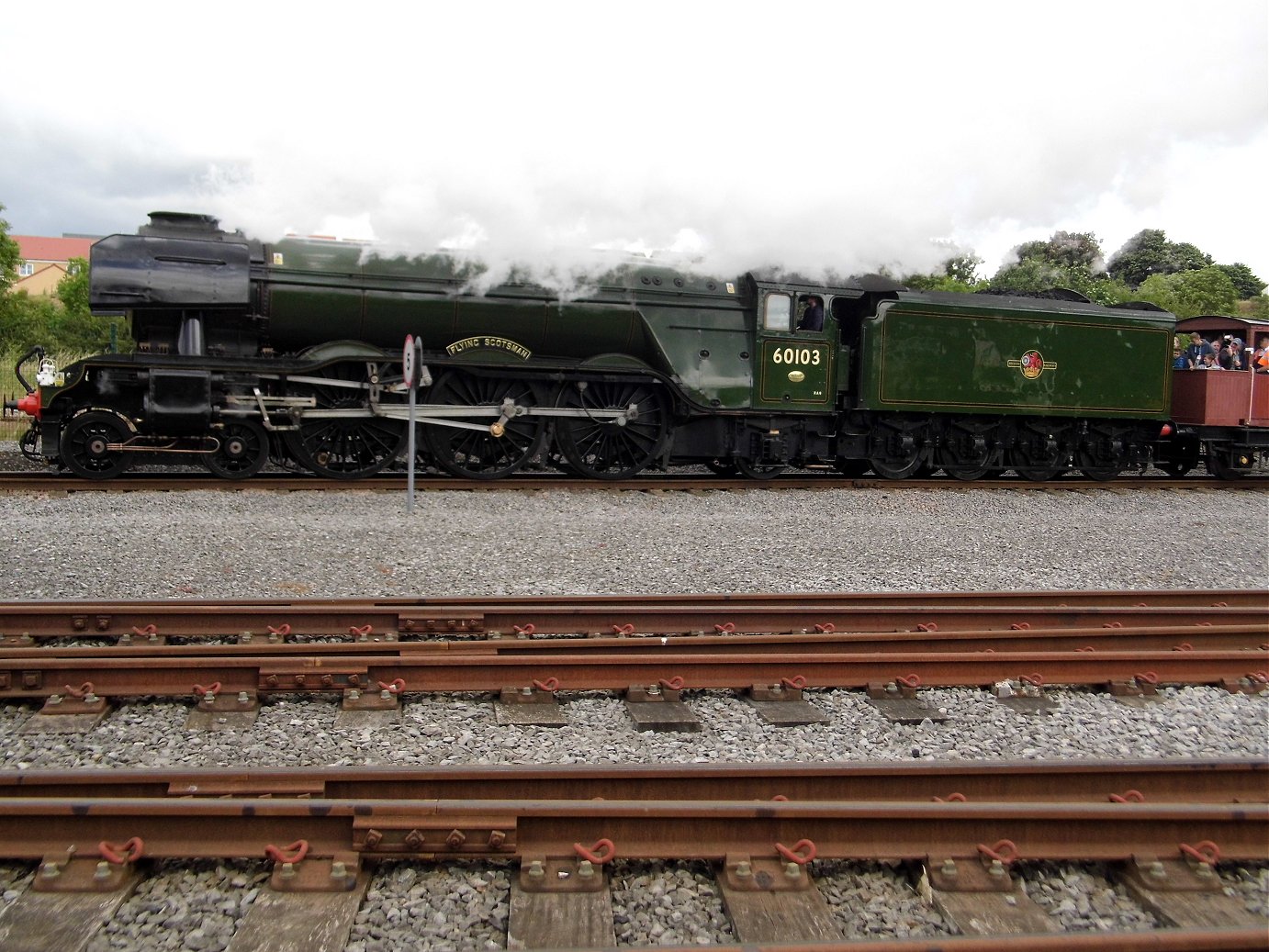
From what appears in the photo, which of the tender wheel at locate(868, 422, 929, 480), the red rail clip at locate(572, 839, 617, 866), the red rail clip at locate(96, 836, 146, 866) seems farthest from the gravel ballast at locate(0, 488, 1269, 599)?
the red rail clip at locate(572, 839, 617, 866)

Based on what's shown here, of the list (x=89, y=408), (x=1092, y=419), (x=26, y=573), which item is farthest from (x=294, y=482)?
(x=1092, y=419)

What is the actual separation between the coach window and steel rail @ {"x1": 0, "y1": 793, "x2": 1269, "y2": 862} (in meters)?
9.37

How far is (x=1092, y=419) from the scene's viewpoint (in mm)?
13625

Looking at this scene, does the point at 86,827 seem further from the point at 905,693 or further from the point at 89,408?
the point at 89,408

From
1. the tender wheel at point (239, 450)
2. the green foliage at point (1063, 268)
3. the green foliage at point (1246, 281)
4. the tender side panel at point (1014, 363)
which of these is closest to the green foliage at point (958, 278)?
the green foliage at point (1063, 268)

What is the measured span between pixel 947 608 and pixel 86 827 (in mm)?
4355

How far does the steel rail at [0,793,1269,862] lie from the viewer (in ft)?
8.89

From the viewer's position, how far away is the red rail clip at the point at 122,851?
262 cm

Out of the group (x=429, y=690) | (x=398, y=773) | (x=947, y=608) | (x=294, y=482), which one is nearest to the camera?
(x=398, y=773)

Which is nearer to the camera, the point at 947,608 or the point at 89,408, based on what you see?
the point at 947,608

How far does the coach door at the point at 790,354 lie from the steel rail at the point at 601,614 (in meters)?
6.19

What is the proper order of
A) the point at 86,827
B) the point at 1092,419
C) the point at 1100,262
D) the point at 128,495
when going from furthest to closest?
the point at 1100,262, the point at 1092,419, the point at 128,495, the point at 86,827

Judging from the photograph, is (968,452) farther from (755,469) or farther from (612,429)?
(612,429)

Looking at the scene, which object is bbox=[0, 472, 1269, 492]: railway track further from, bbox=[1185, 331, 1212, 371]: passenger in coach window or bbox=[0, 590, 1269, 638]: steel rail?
bbox=[0, 590, 1269, 638]: steel rail
